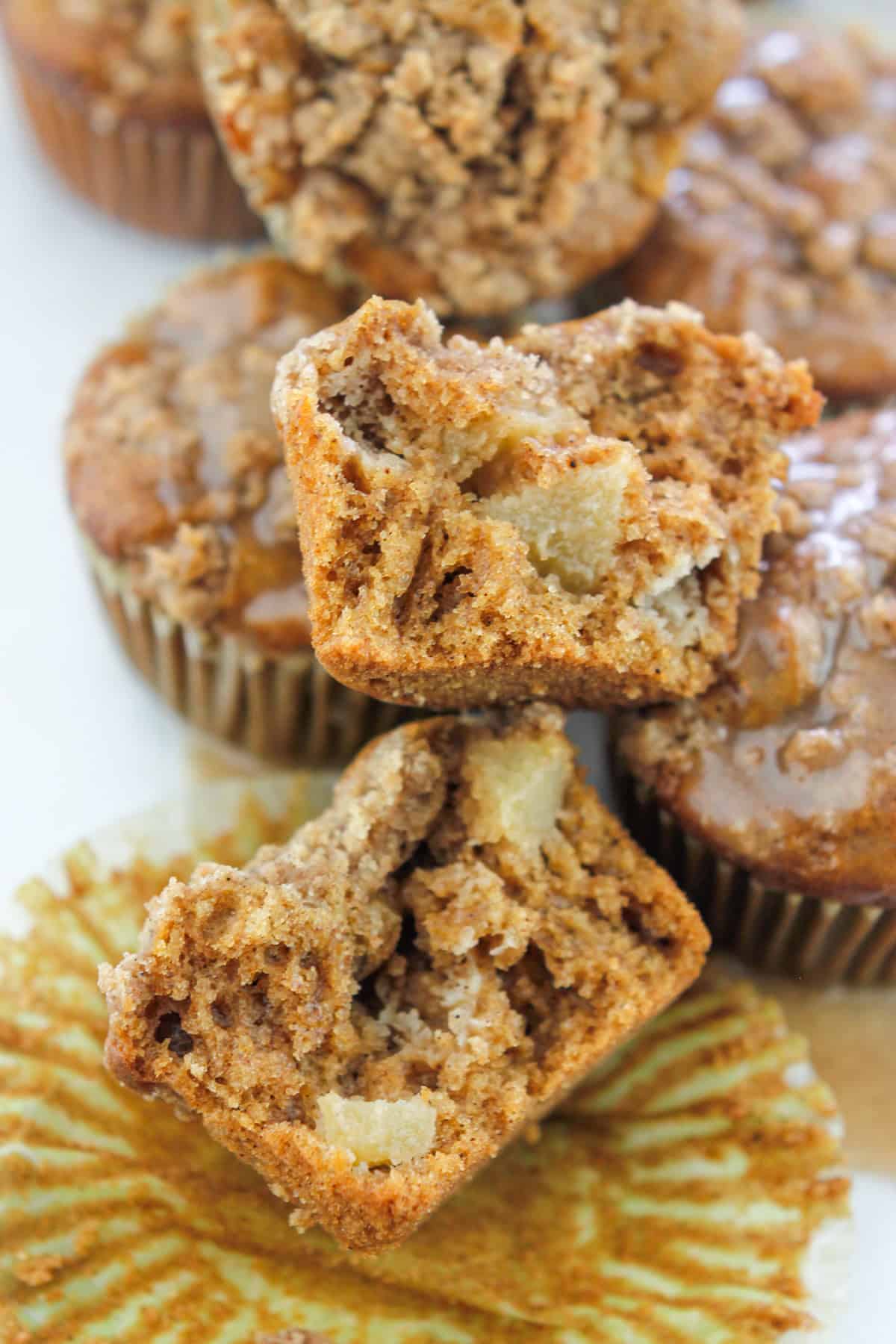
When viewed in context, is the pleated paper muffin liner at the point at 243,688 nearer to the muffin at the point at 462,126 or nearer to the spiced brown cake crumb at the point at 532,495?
the spiced brown cake crumb at the point at 532,495

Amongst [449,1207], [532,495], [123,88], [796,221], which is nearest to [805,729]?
[532,495]

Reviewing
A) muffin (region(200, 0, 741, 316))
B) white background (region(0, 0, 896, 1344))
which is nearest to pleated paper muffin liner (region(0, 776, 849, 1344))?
white background (region(0, 0, 896, 1344))

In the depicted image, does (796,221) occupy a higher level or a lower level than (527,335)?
lower

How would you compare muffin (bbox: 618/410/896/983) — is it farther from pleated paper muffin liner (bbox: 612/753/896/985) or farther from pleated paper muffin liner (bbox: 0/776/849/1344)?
pleated paper muffin liner (bbox: 0/776/849/1344)

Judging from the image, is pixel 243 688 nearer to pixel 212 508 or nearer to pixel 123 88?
pixel 212 508

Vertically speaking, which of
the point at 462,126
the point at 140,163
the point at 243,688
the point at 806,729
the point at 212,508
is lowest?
the point at 243,688
